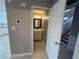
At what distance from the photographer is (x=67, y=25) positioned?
62.4 inches

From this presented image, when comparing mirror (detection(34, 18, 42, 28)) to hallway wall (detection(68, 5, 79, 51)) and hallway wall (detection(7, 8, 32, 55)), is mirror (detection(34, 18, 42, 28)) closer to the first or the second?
hallway wall (detection(7, 8, 32, 55))

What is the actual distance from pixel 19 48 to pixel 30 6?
1.64 meters

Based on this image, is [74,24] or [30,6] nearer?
[74,24]

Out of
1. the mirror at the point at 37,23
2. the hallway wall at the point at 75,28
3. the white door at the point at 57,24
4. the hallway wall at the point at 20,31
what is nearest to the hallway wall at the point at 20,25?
the hallway wall at the point at 20,31

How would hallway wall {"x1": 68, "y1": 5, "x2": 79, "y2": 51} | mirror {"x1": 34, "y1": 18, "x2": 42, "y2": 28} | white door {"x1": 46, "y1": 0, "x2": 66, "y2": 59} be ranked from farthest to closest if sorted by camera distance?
mirror {"x1": 34, "y1": 18, "x2": 42, "y2": 28} < white door {"x1": 46, "y1": 0, "x2": 66, "y2": 59} < hallway wall {"x1": 68, "y1": 5, "x2": 79, "y2": 51}

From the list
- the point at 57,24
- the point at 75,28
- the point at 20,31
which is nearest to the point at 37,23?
the point at 20,31

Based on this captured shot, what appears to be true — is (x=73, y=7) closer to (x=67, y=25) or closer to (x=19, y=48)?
(x=67, y=25)

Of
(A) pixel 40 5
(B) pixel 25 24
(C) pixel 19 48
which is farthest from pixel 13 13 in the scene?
(C) pixel 19 48

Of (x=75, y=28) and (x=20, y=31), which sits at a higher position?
(x=75, y=28)

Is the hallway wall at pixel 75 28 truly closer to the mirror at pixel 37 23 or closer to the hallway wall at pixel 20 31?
the hallway wall at pixel 20 31

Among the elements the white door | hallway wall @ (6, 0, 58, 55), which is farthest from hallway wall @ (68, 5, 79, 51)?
hallway wall @ (6, 0, 58, 55)

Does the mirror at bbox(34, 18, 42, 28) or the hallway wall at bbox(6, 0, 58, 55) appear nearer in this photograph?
the hallway wall at bbox(6, 0, 58, 55)

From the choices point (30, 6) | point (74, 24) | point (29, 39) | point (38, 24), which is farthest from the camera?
point (38, 24)

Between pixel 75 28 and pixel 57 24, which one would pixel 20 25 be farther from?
pixel 75 28
